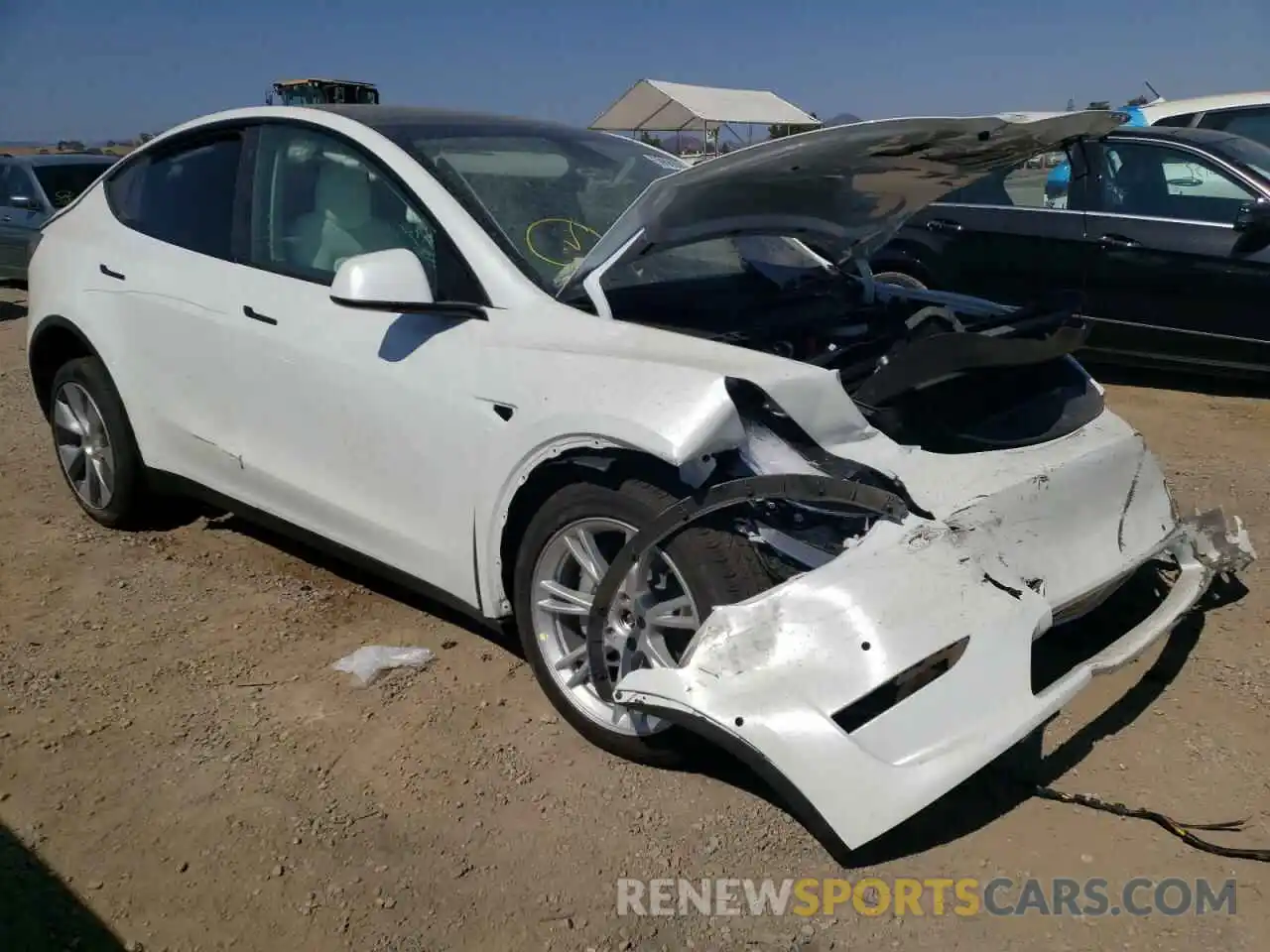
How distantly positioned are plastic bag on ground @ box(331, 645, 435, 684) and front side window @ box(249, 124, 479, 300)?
118 centimetres

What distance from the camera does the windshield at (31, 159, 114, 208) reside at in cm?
1065

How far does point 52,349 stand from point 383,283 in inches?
95.6

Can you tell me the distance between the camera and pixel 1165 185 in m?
6.37

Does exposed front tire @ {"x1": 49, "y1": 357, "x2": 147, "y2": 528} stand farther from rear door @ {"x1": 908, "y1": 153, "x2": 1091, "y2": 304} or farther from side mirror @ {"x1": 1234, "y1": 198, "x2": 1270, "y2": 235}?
side mirror @ {"x1": 1234, "y1": 198, "x2": 1270, "y2": 235}

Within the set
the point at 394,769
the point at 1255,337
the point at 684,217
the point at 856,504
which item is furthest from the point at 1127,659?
the point at 1255,337

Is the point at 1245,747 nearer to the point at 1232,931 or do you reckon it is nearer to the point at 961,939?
the point at 1232,931

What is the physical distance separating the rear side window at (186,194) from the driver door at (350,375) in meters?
0.14

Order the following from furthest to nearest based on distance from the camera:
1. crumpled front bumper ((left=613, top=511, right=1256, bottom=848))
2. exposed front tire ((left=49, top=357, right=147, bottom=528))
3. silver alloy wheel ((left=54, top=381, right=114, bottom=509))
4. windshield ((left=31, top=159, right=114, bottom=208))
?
1. windshield ((left=31, top=159, right=114, bottom=208))
2. silver alloy wheel ((left=54, top=381, right=114, bottom=509))
3. exposed front tire ((left=49, top=357, right=147, bottom=528))
4. crumpled front bumper ((left=613, top=511, right=1256, bottom=848))

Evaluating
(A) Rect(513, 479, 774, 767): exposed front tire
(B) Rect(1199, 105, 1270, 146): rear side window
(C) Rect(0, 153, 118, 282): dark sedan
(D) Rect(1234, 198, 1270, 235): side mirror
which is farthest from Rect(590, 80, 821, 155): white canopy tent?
(A) Rect(513, 479, 774, 767): exposed front tire

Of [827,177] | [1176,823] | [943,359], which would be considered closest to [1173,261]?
[827,177]

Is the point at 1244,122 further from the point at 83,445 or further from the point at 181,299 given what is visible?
the point at 83,445

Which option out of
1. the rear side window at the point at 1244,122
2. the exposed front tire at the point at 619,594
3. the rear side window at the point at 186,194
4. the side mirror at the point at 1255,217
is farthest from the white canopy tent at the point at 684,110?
the exposed front tire at the point at 619,594

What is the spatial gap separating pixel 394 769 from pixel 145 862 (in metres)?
0.63

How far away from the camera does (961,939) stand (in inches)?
89.0
